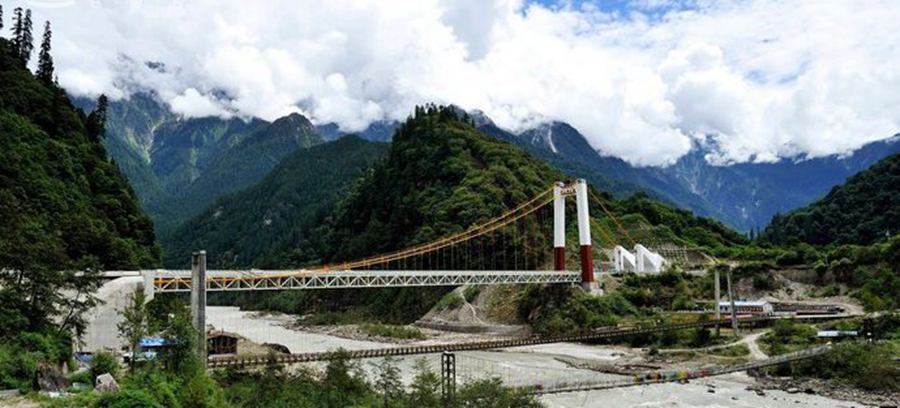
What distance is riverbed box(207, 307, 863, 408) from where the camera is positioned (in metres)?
24.4

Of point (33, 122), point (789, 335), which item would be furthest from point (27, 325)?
point (789, 335)

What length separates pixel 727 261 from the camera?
5519cm

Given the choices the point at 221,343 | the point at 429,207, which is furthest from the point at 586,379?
the point at 429,207

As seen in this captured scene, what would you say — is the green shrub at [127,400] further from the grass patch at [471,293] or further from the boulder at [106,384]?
the grass patch at [471,293]

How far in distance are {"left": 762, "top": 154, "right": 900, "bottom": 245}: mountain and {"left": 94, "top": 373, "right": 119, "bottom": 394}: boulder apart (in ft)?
195

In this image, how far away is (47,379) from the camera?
15.7 m

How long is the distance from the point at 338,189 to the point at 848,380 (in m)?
105

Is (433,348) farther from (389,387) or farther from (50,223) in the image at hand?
(50,223)

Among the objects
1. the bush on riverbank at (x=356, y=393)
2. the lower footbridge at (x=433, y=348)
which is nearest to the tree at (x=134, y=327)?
the bush on riverbank at (x=356, y=393)

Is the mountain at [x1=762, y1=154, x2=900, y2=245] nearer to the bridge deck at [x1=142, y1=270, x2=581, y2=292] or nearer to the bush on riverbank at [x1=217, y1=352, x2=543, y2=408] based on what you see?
the bridge deck at [x1=142, y1=270, x2=581, y2=292]

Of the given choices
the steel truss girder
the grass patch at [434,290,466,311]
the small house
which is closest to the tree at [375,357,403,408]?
the steel truss girder

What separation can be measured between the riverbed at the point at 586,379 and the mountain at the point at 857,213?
36267 millimetres

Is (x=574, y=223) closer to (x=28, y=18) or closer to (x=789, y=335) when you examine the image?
(x=789, y=335)

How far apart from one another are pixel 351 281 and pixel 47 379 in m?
26.8
